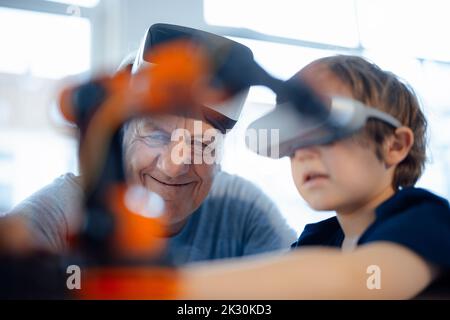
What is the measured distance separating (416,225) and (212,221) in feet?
0.80

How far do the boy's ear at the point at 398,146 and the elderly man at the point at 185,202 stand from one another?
151 mm

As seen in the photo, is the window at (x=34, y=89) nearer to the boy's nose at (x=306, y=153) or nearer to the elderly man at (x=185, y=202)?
the elderly man at (x=185, y=202)

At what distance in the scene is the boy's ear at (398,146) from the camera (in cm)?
67

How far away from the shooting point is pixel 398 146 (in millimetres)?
672

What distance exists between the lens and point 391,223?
600mm

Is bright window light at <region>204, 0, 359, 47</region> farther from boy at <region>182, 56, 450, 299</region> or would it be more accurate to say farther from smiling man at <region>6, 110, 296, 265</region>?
smiling man at <region>6, 110, 296, 265</region>

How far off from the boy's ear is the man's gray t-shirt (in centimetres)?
15

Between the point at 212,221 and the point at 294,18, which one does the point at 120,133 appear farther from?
the point at 294,18

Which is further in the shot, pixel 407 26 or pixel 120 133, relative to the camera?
pixel 407 26

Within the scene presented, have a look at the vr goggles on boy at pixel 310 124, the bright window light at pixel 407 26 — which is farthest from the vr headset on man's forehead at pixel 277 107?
the bright window light at pixel 407 26

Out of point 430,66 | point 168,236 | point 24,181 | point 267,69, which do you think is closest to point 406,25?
point 430,66

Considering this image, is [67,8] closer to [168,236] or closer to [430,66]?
[168,236]

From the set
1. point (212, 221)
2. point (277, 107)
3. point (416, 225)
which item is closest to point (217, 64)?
point (277, 107)
